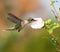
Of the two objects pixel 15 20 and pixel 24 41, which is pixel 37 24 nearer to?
pixel 15 20

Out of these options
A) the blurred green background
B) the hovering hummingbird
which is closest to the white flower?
the hovering hummingbird

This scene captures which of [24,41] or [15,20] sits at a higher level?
[24,41]

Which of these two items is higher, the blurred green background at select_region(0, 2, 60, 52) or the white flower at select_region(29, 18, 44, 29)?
the blurred green background at select_region(0, 2, 60, 52)

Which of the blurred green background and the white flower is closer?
the white flower

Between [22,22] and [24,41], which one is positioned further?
[24,41]

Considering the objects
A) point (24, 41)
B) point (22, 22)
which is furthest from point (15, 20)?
point (24, 41)

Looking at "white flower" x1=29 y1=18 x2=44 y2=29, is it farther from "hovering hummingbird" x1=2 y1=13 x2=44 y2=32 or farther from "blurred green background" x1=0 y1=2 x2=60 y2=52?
"blurred green background" x1=0 y1=2 x2=60 y2=52

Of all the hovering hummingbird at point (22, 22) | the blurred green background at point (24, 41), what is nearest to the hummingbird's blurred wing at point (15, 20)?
the hovering hummingbird at point (22, 22)

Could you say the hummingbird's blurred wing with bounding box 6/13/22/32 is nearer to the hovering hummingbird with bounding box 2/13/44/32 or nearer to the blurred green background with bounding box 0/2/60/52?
the hovering hummingbird with bounding box 2/13/44/32

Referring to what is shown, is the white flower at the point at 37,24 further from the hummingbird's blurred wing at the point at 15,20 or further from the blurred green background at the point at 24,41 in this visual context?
the blurred green background at the point at 24,41

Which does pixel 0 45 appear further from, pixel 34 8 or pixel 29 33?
pixel 34 8

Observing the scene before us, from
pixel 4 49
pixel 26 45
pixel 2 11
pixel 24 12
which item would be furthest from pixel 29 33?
pixel 2 11
